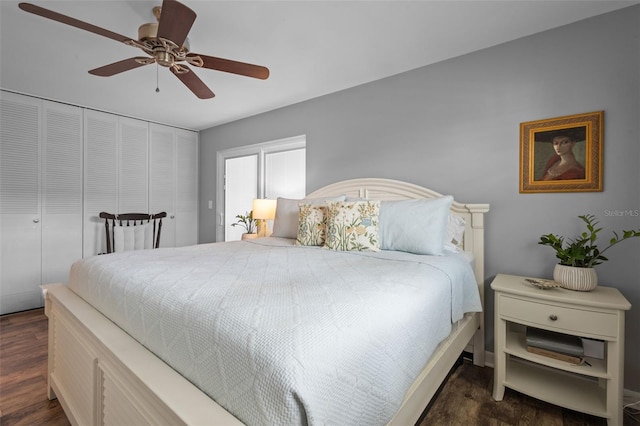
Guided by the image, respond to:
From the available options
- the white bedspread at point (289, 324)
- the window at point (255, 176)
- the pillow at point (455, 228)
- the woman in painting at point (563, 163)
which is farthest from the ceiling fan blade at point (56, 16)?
the woman in painting at point (563, 163)

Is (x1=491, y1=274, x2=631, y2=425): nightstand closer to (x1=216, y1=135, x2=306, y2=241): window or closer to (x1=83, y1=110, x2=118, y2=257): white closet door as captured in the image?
(x1=216, y1=135, x2=306, y2=241): window

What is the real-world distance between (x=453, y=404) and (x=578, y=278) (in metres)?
1.02

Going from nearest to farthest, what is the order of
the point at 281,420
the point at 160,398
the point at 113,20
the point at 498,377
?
the point at 281,420 < the point at 160,398 < the point at 498,377 < the point at 113,20

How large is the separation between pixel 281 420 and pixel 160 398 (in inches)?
15.5

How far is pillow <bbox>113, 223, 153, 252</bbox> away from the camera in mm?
3633

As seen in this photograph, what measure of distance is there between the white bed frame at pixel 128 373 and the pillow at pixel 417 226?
1.31 ft

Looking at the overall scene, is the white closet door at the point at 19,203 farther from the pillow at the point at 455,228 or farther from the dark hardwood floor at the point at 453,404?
the pillow at the point at 455,228

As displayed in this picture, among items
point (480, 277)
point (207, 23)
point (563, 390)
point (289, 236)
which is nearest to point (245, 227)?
point (289, 236)

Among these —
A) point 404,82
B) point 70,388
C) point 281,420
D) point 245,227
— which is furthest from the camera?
point 245,227

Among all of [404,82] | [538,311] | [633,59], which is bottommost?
[538,311]

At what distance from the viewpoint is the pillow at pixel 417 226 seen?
2.05 meters

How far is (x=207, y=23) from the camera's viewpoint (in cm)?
205

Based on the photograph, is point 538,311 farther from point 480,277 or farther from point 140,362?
point 140,362

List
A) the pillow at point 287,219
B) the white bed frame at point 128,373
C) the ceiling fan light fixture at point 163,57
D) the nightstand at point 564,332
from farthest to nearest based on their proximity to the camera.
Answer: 1. the pillow at point 287,219
2. the ceiling fan light fixture at point 163,57
3. the nightstand at point 564,332
4. the white bed frame at point 128,373
